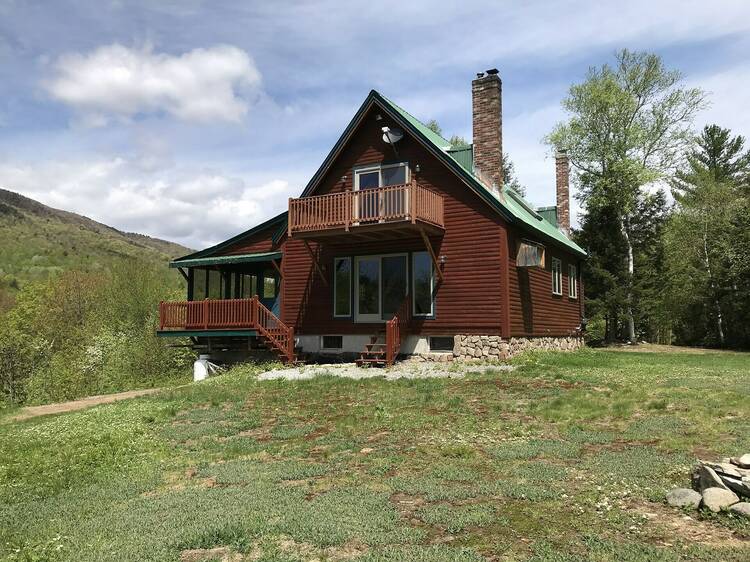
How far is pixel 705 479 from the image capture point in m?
5.50

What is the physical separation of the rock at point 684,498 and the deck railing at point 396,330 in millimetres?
12316

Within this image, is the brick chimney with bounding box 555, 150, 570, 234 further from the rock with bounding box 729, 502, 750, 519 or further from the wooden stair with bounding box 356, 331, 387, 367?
the rock with bounding box 729, 502, 750, 519

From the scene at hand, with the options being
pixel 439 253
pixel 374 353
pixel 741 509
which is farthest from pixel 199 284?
pixel 741 509

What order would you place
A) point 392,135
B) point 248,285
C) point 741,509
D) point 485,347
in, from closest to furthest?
point 741,509 < point 485,347 < point 392,135 < point 248,285

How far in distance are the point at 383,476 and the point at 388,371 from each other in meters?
10.1

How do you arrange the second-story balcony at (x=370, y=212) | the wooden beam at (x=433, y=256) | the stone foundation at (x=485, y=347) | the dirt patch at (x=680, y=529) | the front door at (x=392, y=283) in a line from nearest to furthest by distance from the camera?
the dirt patch at (x=680, y=529) < the second-story balcony at (x=370, y=212) < the wooden beam at (x=433, y=256) < the stone foundation at (x=485, y=347) < the front door at (x=392, y=283)

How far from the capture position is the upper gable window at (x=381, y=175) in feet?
65.9

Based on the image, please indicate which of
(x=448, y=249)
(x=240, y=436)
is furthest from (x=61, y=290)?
(x=240, y=436)

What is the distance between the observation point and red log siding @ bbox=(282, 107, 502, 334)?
1847cm

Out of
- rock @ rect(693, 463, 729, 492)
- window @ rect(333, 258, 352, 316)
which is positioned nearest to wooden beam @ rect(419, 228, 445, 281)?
window @ rect(333, 258, 352, 316)

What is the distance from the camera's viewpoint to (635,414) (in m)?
9.72

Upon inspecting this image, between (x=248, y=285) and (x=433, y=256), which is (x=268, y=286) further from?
(x=433, y=256)

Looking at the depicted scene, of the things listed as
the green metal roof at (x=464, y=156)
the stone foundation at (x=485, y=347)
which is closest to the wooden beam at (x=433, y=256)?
the stone foundation at (x=485, y=347)

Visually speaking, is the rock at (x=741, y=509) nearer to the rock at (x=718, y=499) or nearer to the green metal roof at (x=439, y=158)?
the rock at (x=718, y=499)
